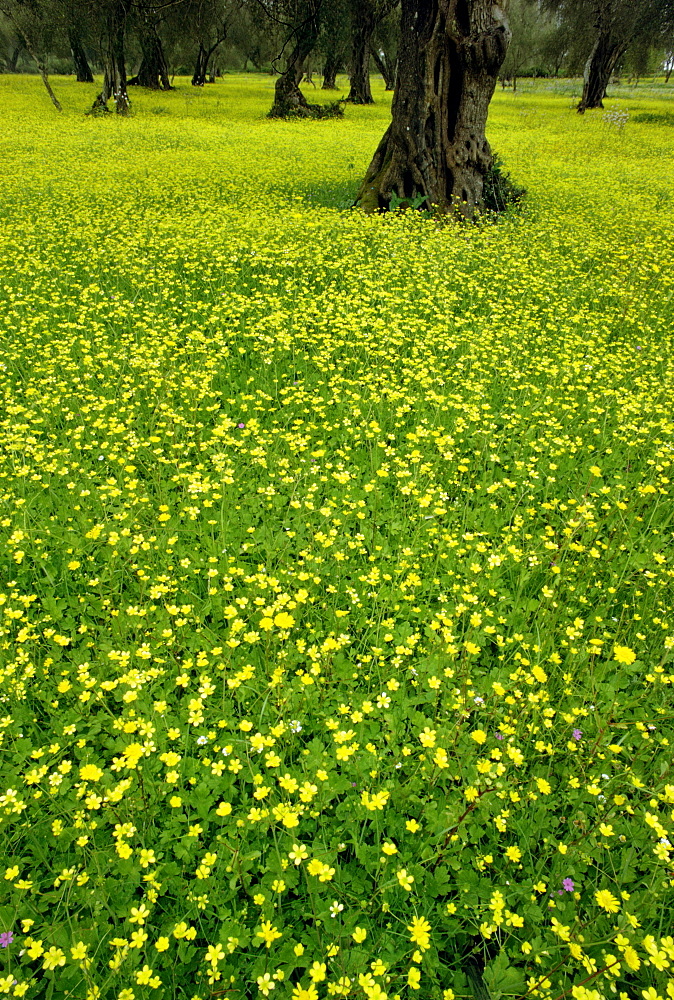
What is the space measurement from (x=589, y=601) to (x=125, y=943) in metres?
3.06

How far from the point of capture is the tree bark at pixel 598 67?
28.6 meters

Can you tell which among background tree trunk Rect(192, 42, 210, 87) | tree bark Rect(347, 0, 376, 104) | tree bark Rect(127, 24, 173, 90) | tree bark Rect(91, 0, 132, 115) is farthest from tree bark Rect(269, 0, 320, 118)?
background tree trunk Rect(192, 42, 210, 87)

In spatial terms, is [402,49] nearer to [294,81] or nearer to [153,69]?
[294,81]

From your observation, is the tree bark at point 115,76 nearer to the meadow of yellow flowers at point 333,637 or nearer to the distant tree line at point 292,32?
the distant tree line at point 292,32

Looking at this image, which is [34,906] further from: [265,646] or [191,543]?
[191,543]

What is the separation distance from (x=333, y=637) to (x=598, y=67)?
38.0m

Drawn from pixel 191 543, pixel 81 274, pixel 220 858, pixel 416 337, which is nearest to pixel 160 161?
pixel 81 274

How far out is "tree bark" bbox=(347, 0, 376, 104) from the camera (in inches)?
1262

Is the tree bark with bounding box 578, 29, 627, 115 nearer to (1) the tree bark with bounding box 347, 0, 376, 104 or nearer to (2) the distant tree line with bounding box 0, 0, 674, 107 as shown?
(2) the distant tree line with bounding box 0, 0, 674, 107

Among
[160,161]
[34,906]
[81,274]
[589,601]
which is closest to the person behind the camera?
[34,906]

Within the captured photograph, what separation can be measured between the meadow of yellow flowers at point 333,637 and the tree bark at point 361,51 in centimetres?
3405

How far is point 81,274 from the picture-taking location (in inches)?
317

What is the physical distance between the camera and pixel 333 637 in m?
3.22

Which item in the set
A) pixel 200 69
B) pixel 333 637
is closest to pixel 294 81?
pixel 200 69
